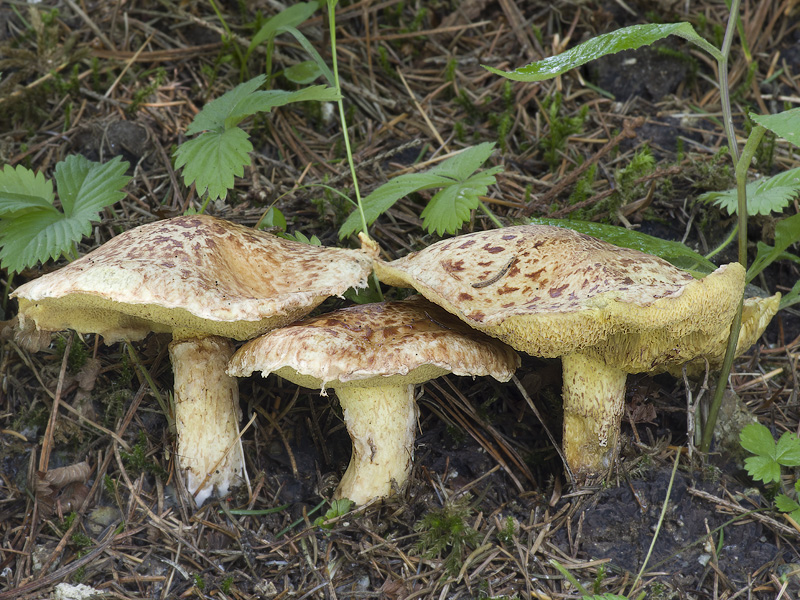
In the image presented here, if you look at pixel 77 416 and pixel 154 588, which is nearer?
pixel 154 588

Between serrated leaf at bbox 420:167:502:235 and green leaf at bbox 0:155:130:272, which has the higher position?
green leaf at bbox 0:155:130:272

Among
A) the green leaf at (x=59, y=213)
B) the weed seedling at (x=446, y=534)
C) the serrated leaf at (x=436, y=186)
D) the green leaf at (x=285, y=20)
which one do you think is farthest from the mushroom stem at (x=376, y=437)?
the green leaf at (x=285, y=20)

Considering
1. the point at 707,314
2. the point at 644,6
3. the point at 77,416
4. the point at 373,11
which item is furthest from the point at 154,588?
the point at 644,6

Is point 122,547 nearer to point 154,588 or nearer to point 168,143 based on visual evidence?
point 154,588

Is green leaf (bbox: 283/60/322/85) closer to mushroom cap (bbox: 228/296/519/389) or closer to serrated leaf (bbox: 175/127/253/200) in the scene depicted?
serrated leaf (bbox: 175/127/253/200)

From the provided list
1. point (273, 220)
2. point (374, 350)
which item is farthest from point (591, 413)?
point (273, 220)

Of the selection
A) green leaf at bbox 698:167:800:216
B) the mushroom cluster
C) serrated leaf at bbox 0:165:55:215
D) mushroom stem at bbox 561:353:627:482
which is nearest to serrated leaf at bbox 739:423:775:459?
the mushroom cluster

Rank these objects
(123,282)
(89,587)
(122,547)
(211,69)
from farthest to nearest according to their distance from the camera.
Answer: (211,69)
(122,547)
(89,587)
(123,282)
